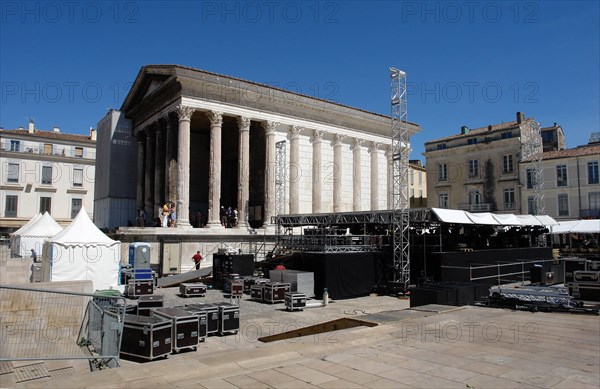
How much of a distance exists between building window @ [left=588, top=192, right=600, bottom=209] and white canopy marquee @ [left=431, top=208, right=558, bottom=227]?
16.7 metres

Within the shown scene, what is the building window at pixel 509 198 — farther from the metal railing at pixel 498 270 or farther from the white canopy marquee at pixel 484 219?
the metal railing at pixel 498 270

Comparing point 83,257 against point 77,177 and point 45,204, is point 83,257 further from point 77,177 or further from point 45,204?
point 77,177

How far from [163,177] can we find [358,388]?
1418 inches

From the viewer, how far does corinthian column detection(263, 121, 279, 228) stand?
122 ft

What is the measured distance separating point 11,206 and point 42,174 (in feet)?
17.4

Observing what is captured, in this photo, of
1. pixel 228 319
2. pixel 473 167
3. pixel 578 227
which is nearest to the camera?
pixel 228 319

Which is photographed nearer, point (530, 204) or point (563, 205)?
point (563, 205)

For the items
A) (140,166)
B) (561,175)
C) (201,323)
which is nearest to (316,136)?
(140,166)

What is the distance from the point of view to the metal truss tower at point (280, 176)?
37562 mm

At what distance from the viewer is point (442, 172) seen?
194ft

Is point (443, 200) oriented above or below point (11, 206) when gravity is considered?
above

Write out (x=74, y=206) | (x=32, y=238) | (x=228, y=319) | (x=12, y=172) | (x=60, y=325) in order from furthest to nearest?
1. (x=74, y=206)
2. (x=12, y=172)
3. (x=32, y=238)
4. (x=228, y=319)
5. (x=60, y=325)

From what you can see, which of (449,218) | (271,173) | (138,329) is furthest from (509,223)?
(138,329)

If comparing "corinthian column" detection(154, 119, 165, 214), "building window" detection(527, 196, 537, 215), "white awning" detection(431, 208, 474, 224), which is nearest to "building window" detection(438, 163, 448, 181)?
"building window" detection(527, 196, 537, 215)
